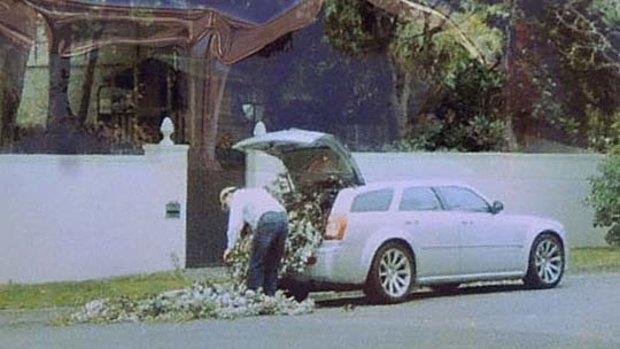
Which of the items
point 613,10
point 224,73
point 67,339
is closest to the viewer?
point 67,339

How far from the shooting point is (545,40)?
279 inches

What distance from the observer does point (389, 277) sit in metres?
7.00

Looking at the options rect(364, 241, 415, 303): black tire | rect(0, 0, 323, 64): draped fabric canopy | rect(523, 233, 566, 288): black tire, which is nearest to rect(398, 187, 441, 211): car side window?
rect(364, 241, 415, 303): black tire

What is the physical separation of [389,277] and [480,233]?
1.96 feet

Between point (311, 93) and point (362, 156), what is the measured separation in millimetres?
448

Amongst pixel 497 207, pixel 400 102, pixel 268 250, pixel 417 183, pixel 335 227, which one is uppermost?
pixel 400 102

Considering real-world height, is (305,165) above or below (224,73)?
below

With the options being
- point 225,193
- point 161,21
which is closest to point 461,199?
point 225,193

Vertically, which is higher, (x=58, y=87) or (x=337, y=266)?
(x=58, y=87)

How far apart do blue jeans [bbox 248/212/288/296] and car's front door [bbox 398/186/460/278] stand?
2.37 feet

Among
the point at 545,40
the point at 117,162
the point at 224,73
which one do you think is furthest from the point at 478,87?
the point at 117,162

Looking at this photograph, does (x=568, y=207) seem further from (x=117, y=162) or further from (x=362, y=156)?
(x=117, y=162)

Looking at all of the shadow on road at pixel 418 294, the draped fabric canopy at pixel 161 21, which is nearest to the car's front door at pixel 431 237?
the shadow on road at pixel 418 294

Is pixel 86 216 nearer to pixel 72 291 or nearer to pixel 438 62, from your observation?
pixel 72 291
